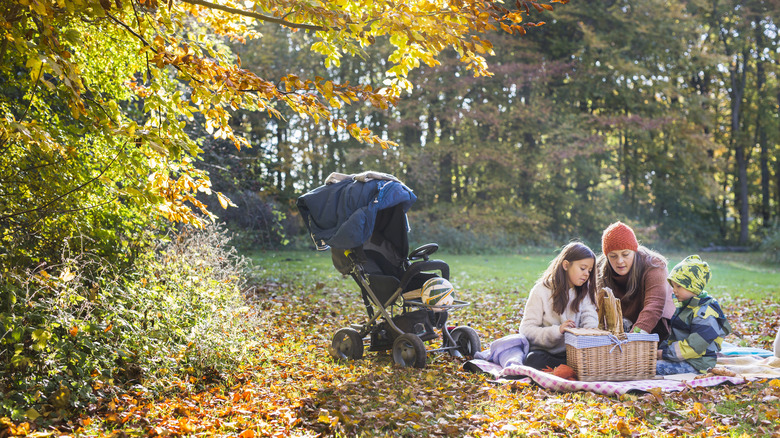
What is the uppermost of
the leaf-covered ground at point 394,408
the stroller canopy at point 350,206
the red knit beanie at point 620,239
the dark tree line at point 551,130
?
the dark tree line at point 551,130

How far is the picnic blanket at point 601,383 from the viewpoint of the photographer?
4.57 meters

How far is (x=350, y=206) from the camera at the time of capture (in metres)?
5.51

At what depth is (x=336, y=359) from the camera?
19.0 ft

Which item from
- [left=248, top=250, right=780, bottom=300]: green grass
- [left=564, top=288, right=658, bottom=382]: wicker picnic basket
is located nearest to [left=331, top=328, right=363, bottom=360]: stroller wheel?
[left=564, top=288, right=658, bottom=382]: wicker picnic basket

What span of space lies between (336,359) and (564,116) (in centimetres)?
1816

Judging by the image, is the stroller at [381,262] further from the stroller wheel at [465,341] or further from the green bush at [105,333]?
the green bush at [105,333]

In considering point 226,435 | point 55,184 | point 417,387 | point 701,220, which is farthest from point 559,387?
point 701,220

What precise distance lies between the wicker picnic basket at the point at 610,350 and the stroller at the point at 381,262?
1.06 metres

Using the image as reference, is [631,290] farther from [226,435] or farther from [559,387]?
[226,435]

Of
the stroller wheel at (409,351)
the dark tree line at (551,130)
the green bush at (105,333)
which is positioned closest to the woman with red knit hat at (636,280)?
the stroller wheel at (409,351)

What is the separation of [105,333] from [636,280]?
171 inches

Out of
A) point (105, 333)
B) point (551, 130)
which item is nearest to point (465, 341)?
point (105, 333)

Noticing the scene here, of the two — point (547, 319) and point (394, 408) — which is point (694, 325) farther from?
point (394, 408)

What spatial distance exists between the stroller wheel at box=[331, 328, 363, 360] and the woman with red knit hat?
2284 mm
